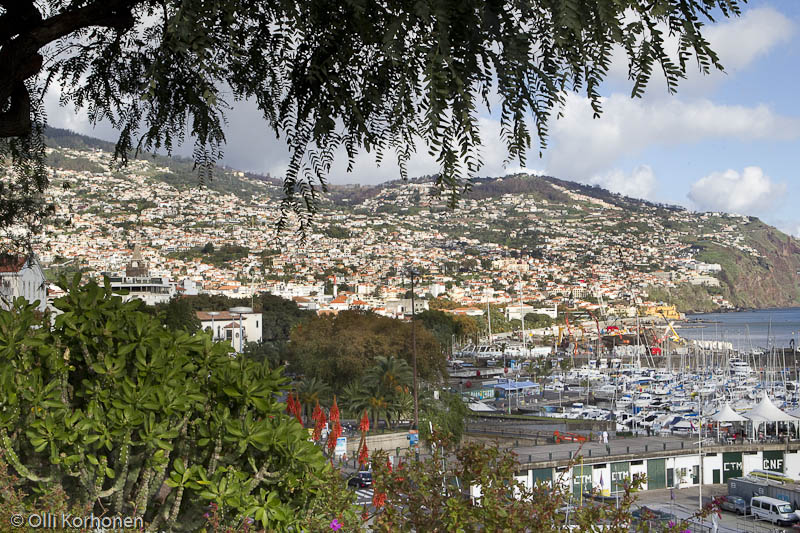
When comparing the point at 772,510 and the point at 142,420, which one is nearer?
the point at 142,420

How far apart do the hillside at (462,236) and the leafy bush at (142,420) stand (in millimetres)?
48249

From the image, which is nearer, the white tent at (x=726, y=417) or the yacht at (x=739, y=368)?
the white tent at (x=726, y=417)

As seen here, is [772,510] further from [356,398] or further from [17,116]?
[17,116]

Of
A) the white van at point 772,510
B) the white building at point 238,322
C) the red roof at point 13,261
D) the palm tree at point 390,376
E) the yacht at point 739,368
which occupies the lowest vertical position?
A: the yacht at point 739,368

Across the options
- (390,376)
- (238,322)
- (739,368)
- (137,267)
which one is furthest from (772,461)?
(137,267)

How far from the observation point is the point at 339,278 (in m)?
59.5

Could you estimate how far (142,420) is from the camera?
1239 millimetres

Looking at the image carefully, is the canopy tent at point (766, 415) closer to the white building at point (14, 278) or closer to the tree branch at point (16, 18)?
the white building at point (14, 278)

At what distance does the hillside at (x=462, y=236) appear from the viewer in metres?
58.6

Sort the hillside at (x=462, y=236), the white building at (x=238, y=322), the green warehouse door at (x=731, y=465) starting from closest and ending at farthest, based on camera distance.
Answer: the green warehouse door at (x=731, y=465), the white building at (x=238, y=322), the hillside at (x=462, y=236)

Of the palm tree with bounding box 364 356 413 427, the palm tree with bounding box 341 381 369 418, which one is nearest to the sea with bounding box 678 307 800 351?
the palm tree with bounding box 364 356 413 427

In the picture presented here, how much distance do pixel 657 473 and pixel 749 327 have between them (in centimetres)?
6453

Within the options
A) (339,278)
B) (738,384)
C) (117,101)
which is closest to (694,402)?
(738,384)

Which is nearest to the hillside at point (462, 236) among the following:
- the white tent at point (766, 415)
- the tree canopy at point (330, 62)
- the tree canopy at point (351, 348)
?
the tree canopy at point (351, 348)
